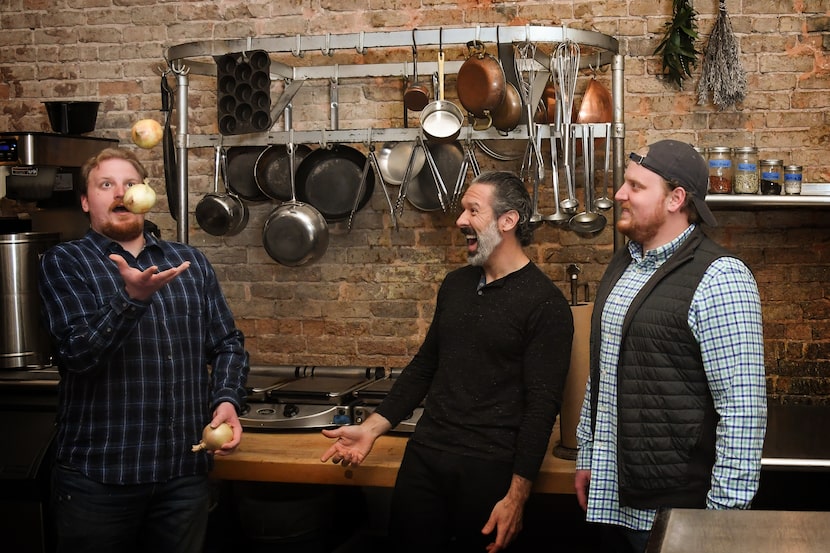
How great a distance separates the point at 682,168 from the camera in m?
2.24

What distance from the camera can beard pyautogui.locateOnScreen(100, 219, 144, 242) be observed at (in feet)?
8.11

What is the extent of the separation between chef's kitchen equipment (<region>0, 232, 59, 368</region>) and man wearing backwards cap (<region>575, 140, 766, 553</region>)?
229cm

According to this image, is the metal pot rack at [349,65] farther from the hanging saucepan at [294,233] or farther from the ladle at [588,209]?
the hanging saucepan at [294,233]

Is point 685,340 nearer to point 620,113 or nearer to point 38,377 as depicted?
point 620,113

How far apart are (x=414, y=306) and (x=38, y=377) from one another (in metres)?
1.45

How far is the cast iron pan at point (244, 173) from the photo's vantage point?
3.75 metres

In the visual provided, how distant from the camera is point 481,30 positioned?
3.14 metres

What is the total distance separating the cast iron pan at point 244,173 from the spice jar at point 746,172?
70.7 inches

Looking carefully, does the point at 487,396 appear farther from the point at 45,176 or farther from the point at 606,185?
the point at 45,176

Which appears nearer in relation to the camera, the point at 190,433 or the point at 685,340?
the point at 685,340

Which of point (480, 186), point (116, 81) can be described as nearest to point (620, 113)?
point (480, 186)

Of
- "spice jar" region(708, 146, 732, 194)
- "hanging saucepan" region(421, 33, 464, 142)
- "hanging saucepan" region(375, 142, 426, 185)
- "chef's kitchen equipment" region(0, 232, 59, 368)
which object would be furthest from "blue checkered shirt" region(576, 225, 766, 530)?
"chef's kitchen equipment" region(0, 232, 59, 368)

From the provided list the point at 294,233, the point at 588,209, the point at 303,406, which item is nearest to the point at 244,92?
the point at 294,233

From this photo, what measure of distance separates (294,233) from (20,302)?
1.11 meters
